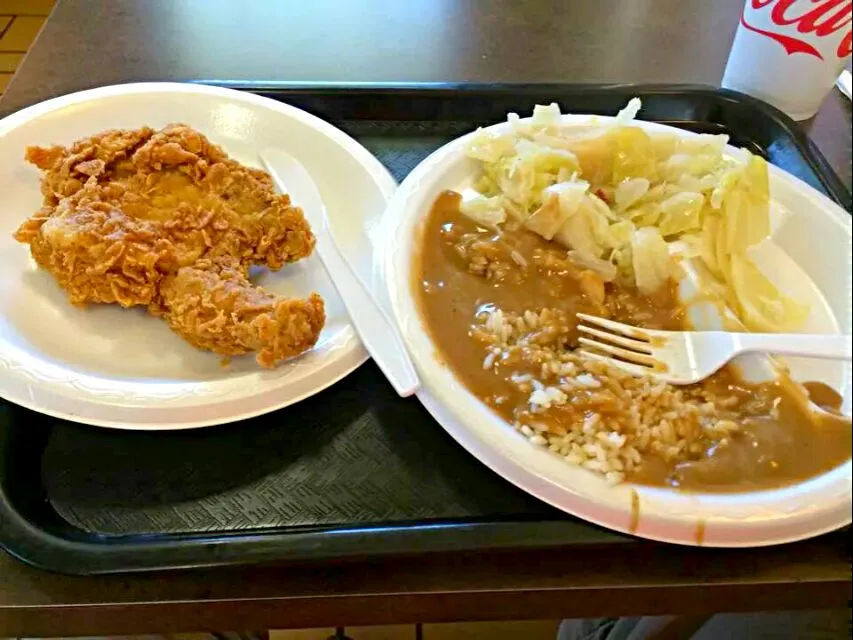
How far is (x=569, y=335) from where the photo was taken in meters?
1.06

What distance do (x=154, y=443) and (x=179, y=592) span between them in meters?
0.21

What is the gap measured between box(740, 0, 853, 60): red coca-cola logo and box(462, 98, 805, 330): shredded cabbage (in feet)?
0.95

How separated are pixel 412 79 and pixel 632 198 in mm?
655

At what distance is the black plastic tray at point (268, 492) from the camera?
874 mm

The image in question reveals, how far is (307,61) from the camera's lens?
172cm

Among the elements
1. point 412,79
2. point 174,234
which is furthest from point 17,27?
point 174,234

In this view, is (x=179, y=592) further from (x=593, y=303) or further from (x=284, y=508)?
(x=593, y=303)

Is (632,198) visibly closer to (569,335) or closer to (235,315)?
(569,335)

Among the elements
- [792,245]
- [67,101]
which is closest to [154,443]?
[67,101]

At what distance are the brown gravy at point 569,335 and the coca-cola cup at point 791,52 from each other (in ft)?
2.06

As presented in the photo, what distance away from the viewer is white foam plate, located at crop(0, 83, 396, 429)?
99cm

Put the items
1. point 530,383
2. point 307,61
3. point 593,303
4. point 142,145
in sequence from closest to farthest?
point 530,383, point 593,303, point 142,145, point 307,61

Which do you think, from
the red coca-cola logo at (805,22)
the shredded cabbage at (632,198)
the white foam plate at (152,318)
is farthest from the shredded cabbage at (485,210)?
the red coca-cola logo at (805,22)

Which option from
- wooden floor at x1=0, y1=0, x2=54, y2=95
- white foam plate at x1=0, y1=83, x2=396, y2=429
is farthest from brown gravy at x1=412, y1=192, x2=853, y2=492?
wooden floor at x1=0, y1=0, x2=54, y2=95
